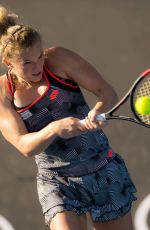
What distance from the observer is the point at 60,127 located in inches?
151

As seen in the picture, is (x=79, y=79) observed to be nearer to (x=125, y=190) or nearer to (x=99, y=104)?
(x=99, y=104)

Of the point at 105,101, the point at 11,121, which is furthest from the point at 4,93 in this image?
the point at 105,101

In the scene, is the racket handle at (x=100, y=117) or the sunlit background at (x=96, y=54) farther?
the sunlit background at (x=96, y=54)

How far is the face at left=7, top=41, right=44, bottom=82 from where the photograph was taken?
3799 millimetres

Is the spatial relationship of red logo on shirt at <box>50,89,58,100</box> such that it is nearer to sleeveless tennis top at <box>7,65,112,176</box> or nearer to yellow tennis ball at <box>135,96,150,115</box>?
sleeveless tennis top at <box>7,65,112,176</box>

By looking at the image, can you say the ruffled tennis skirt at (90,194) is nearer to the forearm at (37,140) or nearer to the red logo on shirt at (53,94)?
the forearm at (37,140)

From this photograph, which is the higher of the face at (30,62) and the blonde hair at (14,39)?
the blonde hair at (14,39)

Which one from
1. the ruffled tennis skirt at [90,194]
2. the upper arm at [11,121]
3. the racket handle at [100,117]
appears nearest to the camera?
the racket handle at [100,117]

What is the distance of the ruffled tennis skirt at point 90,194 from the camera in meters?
4.14

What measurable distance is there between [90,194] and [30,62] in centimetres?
85

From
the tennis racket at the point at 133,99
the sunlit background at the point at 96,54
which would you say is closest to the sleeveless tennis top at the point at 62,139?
the tennis racket at the point at 133,99

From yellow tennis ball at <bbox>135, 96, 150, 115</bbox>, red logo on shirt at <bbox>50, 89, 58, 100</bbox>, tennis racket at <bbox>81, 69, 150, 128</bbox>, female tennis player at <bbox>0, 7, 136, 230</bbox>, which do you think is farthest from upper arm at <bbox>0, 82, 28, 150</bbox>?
yellow tennis ball at <bbox>135, 96, 150, 115</bbox>

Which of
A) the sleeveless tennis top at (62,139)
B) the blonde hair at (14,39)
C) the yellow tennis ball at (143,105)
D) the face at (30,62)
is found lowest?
the sleeveless tennis top at (62,139)

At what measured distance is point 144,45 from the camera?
6691 mm
